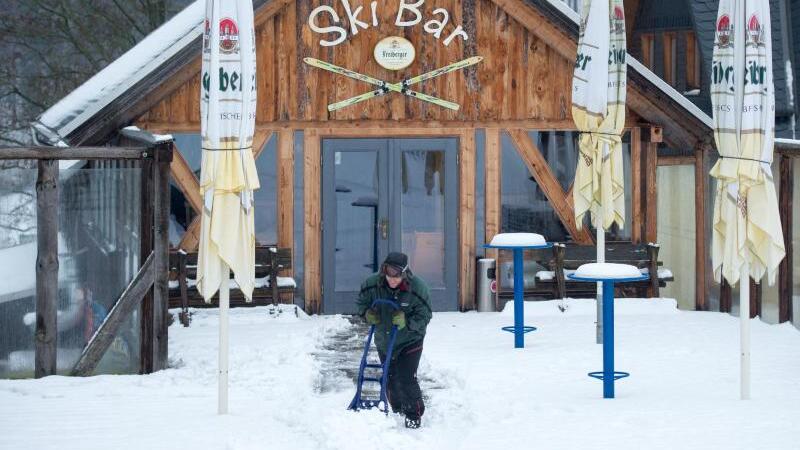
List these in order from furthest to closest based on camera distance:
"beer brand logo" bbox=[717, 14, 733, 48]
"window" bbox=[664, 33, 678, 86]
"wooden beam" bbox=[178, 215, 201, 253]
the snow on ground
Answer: "window" bbox=[664, 33, 678, 86]
"wooden beam" bbox=[178, 215, 201, 253]
"beer brand logo" bbox=[717, 14, 733, 48]
the snow on ground

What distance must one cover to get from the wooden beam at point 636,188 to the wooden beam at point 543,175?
0.87 m

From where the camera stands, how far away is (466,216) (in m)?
18.0

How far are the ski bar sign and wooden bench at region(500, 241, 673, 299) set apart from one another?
10.6ft

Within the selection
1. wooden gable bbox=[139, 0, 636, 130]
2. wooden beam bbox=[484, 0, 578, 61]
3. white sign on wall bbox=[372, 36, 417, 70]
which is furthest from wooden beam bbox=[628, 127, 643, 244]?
white sign on wall bbox=[372, 36, 417, 70]

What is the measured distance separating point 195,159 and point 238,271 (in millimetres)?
7351

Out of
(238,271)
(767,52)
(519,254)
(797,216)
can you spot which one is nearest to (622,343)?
(519,254)

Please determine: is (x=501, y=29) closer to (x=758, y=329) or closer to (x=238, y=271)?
(x=758, y=329)

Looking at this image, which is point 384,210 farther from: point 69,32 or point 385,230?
point 69,32

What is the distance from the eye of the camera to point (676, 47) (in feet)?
69.2

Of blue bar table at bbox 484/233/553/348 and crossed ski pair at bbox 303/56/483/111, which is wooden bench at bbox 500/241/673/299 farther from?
blue bar table at bbox 484/233/553/348

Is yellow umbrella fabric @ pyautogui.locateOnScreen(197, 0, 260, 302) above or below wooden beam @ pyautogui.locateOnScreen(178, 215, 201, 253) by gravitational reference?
above

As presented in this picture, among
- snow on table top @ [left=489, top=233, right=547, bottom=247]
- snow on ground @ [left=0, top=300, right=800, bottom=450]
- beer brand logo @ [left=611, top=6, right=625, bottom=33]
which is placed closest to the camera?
snow on ground @ [left=0, top=300, right=800, bottom=450]

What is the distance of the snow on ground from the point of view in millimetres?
9539

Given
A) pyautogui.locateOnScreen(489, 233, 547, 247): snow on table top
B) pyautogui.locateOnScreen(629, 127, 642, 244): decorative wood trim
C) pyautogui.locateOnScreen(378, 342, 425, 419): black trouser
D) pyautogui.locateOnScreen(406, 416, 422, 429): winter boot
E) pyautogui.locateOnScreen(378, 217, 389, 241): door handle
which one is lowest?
pyautogui.locateOnScreen(406, 416, 422, 429): winter boot
